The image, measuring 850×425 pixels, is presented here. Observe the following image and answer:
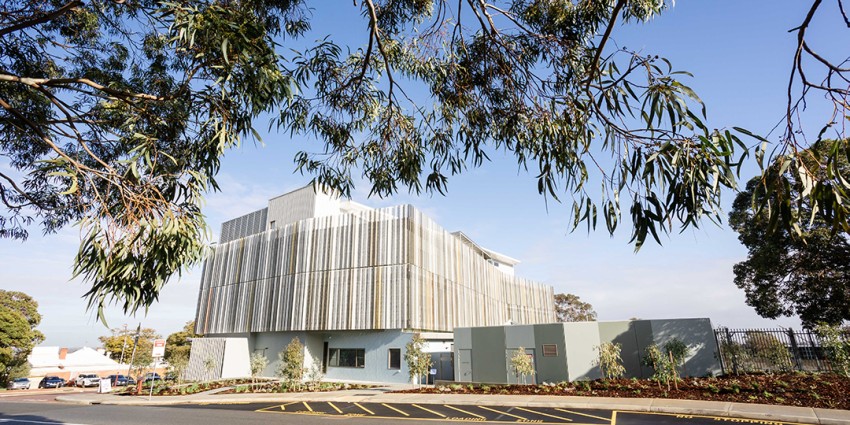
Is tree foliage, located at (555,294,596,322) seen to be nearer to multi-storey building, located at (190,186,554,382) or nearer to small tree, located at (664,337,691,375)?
multi-storey building, located at (190,186,554,382)

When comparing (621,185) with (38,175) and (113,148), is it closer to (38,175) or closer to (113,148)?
(113,148)

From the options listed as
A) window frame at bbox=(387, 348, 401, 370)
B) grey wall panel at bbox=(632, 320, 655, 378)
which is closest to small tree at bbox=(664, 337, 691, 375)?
grey wall panel at bbox=(632, 320, 655, 378)

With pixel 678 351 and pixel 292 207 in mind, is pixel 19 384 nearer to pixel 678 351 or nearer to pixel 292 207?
pixel 292 207

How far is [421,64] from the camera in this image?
8.32 metres

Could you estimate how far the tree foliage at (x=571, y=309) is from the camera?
6788 centimetres

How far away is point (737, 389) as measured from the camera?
13266 mm

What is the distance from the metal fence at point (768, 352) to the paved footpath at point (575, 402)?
6.84 m

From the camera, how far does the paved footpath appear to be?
10.3 m

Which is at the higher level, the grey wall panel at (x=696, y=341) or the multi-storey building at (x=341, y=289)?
the multi-storey building at (x=341, y=289)

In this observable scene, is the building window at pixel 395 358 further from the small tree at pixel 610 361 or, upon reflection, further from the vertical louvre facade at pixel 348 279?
the small tree at pixel 610 361

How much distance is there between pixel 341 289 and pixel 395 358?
24.0 ft

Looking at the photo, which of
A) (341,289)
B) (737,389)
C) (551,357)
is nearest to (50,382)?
(341,289)

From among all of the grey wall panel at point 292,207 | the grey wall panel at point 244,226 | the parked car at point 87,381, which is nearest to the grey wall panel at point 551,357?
the grey wall panel at point 292,207

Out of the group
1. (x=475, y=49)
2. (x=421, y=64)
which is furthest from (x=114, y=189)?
(x=475, y=49)
